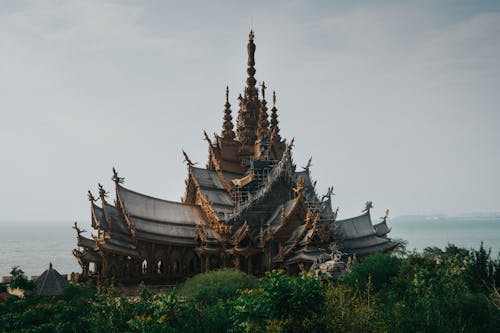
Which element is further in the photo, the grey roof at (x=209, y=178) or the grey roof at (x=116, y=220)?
the grey roof at (x=209, y=178)

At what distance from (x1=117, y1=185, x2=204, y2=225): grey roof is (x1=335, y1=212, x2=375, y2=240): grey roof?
10.4 meters

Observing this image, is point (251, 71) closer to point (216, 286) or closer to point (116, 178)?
point (116, 178)

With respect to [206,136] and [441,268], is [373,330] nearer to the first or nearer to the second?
[441,268]

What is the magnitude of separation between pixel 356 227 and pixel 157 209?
1484 cm

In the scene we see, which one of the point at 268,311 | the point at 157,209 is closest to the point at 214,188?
the point at 157,209

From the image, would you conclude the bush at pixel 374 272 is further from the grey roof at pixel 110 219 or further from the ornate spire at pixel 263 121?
the ornate spire at pixel 263 121

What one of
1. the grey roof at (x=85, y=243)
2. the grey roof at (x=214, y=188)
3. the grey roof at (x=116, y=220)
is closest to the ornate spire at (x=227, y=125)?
the grey roof at (x=214, y=188)

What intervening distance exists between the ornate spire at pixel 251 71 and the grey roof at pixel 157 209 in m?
13.0

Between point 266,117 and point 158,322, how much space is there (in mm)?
26522

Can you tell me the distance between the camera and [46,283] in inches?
787

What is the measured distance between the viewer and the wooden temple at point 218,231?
25203mm

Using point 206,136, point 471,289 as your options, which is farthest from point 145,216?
point 471,289

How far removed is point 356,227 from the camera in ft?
109

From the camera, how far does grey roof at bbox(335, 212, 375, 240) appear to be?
106 ft
